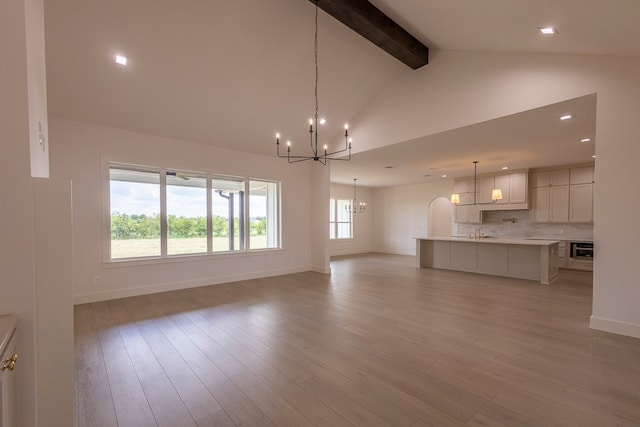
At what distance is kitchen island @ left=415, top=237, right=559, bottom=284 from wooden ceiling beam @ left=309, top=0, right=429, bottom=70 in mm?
4640

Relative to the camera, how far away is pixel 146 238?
5051mm

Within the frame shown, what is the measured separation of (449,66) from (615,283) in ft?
12.2

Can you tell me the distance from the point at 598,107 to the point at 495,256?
4.15 meters

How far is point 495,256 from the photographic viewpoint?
21.6 feet

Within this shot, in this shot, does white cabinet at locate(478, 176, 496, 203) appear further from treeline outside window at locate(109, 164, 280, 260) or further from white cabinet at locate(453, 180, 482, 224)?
treeline outside window at locate(109, 164, 280, 260)

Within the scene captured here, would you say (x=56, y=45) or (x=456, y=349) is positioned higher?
(x=56, y=45)

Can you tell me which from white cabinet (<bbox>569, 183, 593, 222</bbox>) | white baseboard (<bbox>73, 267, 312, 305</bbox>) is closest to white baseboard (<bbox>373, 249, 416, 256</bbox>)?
white cabinet (<bbox>569, 183, 593, 222</bbox>)

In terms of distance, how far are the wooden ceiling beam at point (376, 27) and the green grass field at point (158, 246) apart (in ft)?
15.2

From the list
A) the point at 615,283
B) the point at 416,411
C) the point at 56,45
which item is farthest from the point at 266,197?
the point at 615,283

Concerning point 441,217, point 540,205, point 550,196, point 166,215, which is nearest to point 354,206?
point 441,217

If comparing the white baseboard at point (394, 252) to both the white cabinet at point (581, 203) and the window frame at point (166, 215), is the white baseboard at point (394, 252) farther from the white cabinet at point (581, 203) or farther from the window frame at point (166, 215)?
the window frame at point (166, 215)

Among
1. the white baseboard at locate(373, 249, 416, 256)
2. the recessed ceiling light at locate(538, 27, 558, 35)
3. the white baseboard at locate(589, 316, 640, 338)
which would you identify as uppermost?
the recessed ceiling light at locate(538, 27, 558, 35)

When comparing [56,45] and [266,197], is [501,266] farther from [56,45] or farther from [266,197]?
[56,45]

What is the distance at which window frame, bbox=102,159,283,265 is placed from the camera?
4.60 meters
